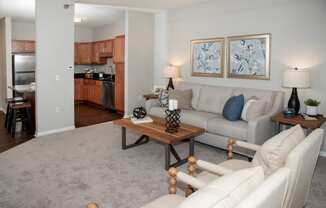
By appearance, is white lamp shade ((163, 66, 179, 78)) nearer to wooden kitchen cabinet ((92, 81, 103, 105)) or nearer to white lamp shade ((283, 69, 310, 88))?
white lamp shade ((283, 69, 310, 88))

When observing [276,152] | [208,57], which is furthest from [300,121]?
[208,57]

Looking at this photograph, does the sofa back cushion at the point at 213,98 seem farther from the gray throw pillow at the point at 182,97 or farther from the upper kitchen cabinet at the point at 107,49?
the upper kitchen cabinet at the point at 107,49

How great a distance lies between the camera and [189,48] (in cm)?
580

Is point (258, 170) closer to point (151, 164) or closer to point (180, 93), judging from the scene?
point (151, 164)

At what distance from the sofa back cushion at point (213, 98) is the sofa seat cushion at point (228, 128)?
1.68ft

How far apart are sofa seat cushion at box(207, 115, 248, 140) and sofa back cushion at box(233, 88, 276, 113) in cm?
55

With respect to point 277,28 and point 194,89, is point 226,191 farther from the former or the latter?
point 194,89

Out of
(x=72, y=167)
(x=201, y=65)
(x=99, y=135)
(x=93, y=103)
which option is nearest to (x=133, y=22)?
(x=201, y=65)

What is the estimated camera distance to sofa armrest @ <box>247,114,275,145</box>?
11.9 feet

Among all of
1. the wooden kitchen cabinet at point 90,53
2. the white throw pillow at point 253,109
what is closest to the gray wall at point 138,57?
the wooden kitchen cabinet at point 90,53

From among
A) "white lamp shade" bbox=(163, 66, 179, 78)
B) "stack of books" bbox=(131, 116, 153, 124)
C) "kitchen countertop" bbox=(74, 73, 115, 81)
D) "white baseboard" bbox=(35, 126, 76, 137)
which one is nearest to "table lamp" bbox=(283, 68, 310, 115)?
"stack of books" bbox=(131, 116, 153, 124)

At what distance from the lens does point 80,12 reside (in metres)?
6.54

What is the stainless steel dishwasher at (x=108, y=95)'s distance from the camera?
7.52 m

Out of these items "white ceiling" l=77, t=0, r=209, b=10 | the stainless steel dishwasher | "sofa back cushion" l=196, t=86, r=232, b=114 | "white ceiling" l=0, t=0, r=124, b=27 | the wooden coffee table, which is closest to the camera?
the wooden coffee table
